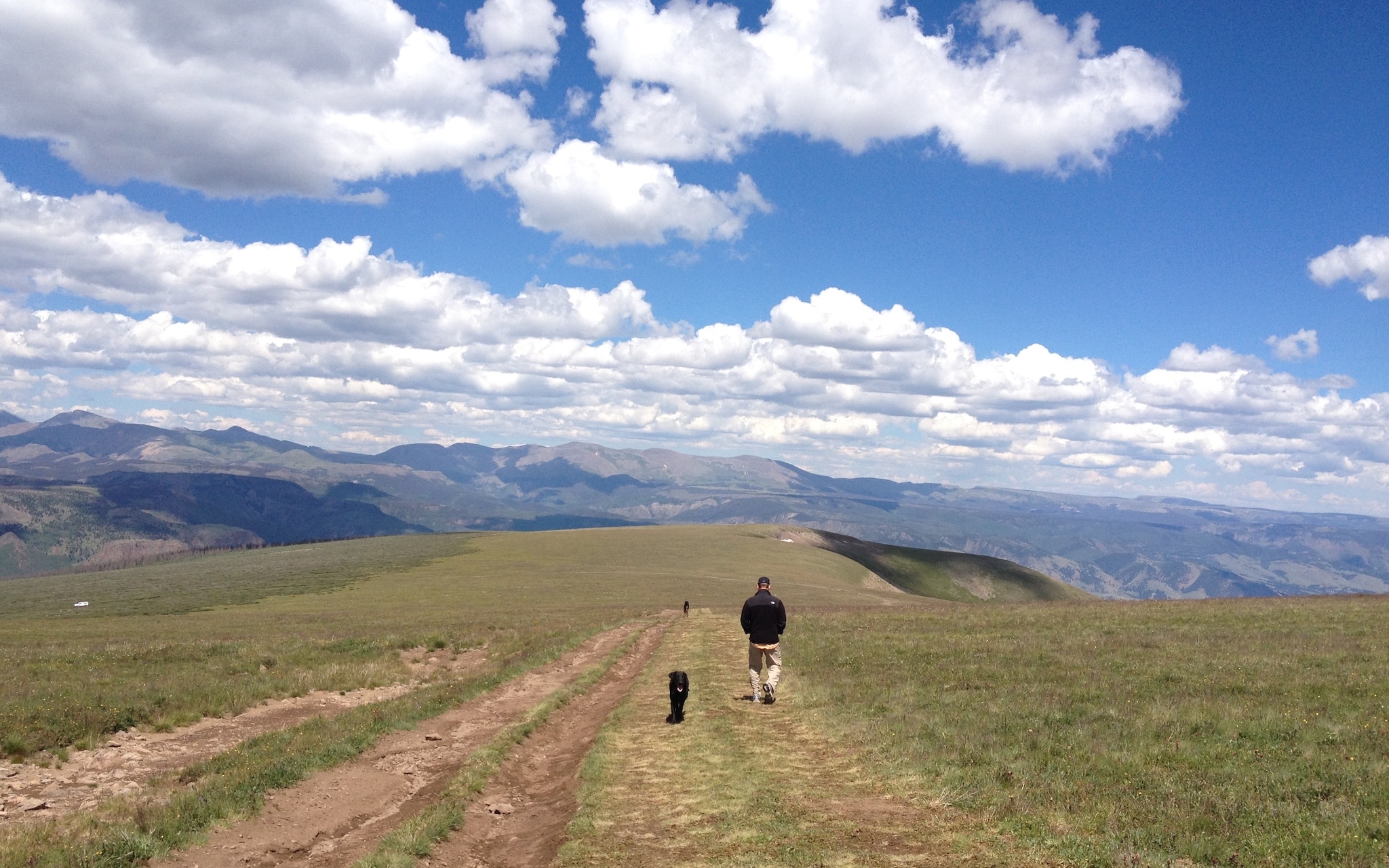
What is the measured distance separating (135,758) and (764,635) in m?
15.1

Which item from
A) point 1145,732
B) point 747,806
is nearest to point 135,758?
point 747,806

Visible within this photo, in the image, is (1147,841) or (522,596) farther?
(522,596)

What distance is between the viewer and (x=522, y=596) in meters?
88.7

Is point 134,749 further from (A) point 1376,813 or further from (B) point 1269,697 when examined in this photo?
(B) point 1269,697

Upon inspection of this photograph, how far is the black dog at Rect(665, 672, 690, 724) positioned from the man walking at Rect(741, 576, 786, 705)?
2.57 m

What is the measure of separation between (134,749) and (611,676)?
15.0 m

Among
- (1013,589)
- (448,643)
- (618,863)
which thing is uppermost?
(618,863)

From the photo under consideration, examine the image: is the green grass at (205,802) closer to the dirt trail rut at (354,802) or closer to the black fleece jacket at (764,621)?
the dirt trail rut at (354,802)

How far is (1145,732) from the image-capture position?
15312 millimetres

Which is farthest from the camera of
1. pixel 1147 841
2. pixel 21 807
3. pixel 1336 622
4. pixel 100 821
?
pixel 1336 622

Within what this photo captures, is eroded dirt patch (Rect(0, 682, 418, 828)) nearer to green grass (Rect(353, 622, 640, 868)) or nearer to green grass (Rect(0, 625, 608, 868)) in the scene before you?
green grass (Rect(0, 625, 608, 868))

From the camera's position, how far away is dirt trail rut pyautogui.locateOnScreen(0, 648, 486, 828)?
47.3 feet

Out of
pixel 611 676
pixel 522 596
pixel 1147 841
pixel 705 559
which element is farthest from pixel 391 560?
pixel 1147 841

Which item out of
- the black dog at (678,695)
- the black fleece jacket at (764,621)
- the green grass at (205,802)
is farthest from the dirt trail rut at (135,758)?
the black fleece jacket at (764,621)
